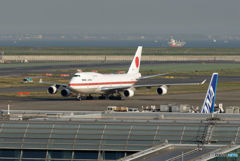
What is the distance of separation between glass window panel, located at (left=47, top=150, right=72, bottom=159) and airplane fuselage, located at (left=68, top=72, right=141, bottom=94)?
5912cm

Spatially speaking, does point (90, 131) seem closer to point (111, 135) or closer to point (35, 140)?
point (111, 135)

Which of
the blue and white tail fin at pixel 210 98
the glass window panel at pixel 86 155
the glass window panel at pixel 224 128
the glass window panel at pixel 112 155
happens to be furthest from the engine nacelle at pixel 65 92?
the glass window panel at pixel 224 128

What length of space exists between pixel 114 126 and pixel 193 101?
207 feet

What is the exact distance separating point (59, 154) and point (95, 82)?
6356 cm

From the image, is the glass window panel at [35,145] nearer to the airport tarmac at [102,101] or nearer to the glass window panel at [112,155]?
the glass window panel at [112,155]

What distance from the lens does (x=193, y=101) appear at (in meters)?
114

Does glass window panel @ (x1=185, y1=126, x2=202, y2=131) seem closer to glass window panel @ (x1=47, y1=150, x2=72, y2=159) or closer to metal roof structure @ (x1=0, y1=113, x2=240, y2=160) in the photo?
metal roof structure @ (x1=0, y1=113, x2=240, y2=160)

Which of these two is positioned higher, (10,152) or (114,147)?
(114,147)

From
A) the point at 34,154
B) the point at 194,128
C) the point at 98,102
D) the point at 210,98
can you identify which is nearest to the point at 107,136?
the point at 34,154

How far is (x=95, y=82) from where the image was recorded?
11475cm

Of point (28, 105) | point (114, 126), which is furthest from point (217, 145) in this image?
point (28, 105)

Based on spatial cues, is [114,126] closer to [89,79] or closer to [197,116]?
[197,116]

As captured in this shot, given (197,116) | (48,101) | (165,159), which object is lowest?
(165,159)

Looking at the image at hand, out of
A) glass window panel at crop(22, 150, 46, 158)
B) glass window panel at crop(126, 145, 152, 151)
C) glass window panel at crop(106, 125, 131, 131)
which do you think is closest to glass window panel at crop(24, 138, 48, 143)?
glass window panel at crop(22, 150, 46, 158)
